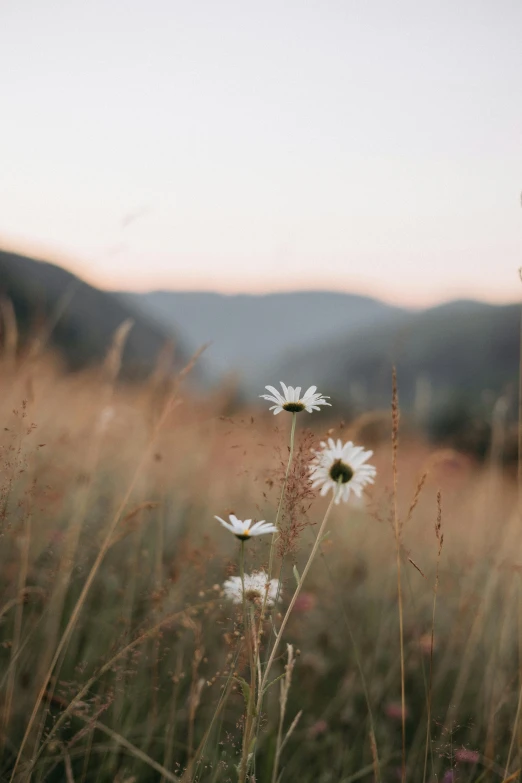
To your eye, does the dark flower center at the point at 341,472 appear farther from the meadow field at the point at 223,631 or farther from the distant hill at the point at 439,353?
the distant hill at the point at 439,353

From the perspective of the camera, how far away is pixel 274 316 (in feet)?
390

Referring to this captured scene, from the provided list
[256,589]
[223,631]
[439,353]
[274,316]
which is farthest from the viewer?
[274,316]

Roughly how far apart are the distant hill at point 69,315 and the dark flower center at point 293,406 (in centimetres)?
98

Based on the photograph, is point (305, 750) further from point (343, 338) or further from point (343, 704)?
point (343, 338)

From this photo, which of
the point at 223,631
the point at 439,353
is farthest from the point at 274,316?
the point at 223,631

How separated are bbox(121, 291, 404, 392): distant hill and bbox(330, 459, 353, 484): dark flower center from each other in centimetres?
8063

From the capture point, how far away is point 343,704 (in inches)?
85.7

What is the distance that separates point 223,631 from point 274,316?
118m

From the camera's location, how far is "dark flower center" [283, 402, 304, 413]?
1.06m

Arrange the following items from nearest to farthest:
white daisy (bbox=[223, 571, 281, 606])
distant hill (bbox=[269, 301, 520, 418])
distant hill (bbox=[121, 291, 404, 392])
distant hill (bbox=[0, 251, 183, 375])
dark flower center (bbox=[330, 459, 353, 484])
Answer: white daisy (bbox=[223, 571, 281, 606]), dark flower center (bbox=[330, 459, 353, 484]), distant hill (bbox=[0, 251, 183, 375]), distant hill (bbox=[269, 301, 520, 418]), distant hill (bbox=[121, 291, 404, 392])

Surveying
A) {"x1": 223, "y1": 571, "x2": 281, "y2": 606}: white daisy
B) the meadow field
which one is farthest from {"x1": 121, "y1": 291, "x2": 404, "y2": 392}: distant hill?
{"x1": 223, "y1": 571, "x2": 281, "y2": 606}: white daisy

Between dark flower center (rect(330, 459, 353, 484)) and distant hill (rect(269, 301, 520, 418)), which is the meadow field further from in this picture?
distant hill (rect(269, 301, 520, 418))

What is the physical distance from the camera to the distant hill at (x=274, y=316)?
88.0m

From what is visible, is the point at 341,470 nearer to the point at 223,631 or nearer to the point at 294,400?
the point at 294,400
